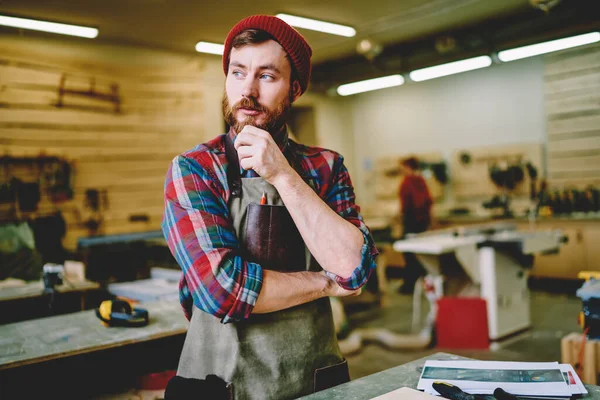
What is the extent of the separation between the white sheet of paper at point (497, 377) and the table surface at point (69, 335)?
1.15 meters

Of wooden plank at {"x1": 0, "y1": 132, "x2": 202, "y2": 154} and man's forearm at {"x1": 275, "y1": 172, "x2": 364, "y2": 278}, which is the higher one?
wooden plank at {"x1": 0, "y1": 132, "x2": 202, "y2": 154}

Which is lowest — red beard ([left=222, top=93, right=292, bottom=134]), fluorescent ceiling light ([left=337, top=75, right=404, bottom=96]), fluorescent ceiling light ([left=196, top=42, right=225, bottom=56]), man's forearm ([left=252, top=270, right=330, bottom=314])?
man's forearm ([left=252, top=270, right=330, bottom=314])

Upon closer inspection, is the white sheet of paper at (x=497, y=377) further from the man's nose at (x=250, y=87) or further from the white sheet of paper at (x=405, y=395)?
the man's nose at (x=250, y=87)

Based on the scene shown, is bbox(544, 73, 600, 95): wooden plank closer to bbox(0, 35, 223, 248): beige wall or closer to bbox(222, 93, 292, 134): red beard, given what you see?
bbox(0, 35, 223, 248): beige wall

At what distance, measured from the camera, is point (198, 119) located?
752cm

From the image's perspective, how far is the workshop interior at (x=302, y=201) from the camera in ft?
4.45

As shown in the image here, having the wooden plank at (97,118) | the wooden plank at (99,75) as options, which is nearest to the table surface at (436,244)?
the wooden plank at (97,118)

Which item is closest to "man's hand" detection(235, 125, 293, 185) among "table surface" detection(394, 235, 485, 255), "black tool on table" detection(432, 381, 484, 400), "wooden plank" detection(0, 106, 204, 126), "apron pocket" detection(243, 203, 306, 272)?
"apron pocket" detection(243, 203, 306, 272)

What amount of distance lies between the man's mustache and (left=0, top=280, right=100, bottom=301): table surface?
230cm

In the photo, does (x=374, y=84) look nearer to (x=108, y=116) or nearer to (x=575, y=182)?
(x=575, y=182)

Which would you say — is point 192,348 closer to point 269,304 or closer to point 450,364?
point 269,304

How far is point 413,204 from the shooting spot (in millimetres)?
7238

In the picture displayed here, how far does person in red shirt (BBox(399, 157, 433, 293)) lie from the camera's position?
721 centimetres

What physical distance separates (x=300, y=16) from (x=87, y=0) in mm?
2457
